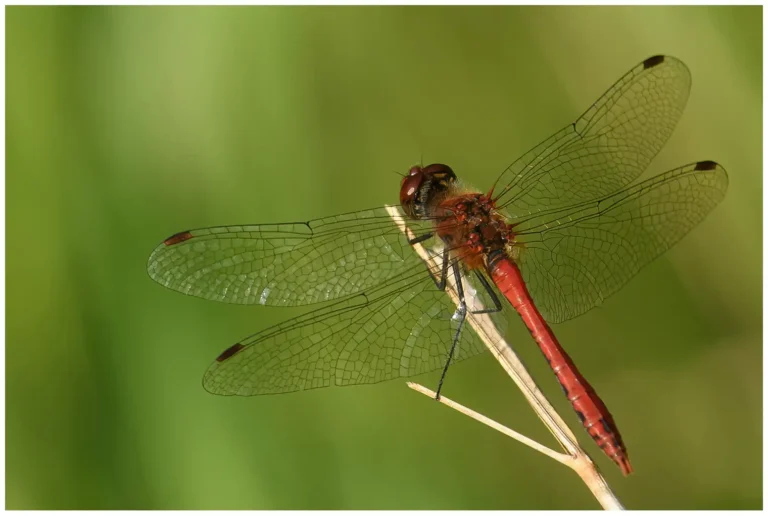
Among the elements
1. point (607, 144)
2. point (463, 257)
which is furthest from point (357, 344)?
point (607, 144)

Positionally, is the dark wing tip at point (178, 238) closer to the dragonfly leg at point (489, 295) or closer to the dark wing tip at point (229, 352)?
the dark wing tip at point (229, 352)

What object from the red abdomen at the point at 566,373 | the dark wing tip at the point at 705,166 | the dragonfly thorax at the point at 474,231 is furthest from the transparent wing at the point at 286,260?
the dark wing tip at the point at 705,166

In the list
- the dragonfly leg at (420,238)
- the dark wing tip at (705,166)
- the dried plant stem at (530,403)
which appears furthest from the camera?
the dark wing tip at (705,166)

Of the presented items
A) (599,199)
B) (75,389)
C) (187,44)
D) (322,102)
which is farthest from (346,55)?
(75,389)

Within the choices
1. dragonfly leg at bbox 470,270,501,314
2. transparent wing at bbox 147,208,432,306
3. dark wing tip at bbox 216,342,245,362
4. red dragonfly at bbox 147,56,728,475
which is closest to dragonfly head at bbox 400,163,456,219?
red dragonfly at bbox 147,56,728,475

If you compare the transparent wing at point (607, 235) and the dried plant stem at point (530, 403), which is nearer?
the dried plant stem at point (530, 403)

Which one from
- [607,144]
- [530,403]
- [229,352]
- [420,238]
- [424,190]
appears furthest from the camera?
[607,144]

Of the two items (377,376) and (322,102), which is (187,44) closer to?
(322,102)

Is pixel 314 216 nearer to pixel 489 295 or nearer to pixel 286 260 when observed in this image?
pixel 286 260

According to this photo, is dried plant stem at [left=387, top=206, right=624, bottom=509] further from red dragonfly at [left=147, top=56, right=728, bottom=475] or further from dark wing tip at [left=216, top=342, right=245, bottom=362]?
dark wing tip at [left=216, top=342, right=245, bottom=362]
